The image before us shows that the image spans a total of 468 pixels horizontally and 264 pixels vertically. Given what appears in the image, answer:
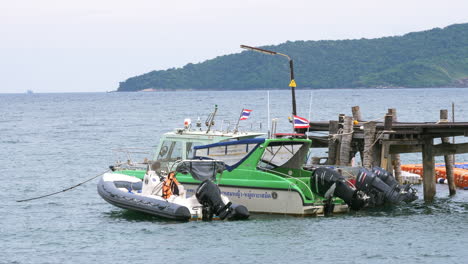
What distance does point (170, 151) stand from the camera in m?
26.6

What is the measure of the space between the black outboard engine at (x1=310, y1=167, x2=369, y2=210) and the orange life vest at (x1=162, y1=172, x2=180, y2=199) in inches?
163

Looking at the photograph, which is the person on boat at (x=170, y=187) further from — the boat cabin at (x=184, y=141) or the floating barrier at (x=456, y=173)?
the floating barrier at (x=456, y=173)

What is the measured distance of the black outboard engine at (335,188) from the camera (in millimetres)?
23594

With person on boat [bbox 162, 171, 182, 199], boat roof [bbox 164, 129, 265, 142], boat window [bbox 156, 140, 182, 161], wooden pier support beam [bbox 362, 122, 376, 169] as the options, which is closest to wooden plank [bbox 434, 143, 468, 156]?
wooden pier support beam [bbox 362, 122, 376, 169]

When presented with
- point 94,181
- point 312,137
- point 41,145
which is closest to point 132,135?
point 41,145

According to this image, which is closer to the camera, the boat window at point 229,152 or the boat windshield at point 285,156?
the boat window at point 229,152

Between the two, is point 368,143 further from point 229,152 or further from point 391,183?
point 229,152

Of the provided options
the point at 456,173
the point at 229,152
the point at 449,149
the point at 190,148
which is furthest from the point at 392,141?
the point at 190,148

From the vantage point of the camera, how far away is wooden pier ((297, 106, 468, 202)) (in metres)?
26.7

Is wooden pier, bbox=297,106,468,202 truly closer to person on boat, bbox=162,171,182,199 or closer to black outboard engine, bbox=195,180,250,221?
black outboard engine, bbox=195,180,250,221

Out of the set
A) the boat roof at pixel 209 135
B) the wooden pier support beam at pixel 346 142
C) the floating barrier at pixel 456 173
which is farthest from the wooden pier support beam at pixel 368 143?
the floating barrier at pixel 456 173

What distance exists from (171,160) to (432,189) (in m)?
9.19

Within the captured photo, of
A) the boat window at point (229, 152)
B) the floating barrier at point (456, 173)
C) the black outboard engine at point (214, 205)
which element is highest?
the boat window at point (229, 152)

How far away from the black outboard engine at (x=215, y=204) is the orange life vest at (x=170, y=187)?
82 centimetres
